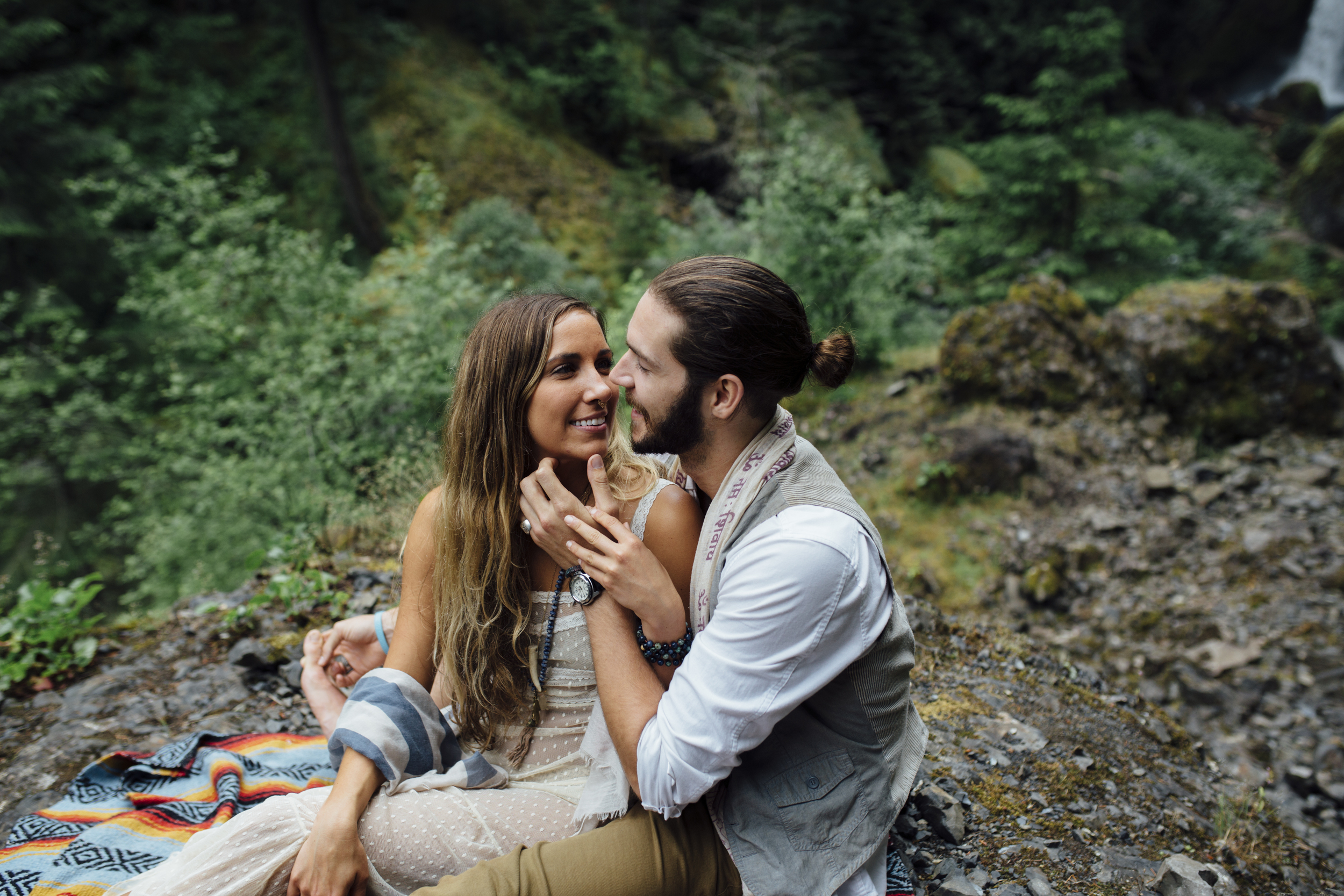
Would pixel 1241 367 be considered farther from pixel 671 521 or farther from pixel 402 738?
pixel 402 738

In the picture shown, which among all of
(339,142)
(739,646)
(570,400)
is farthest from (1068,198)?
(739,646)

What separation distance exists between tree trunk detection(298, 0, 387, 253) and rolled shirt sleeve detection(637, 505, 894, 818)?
13.3m

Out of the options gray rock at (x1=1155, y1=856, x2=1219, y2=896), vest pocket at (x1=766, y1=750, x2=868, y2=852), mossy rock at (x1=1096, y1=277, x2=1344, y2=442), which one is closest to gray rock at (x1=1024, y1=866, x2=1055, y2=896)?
gray rock at (x1=1155, y1=856, x2=1219, y2=896)

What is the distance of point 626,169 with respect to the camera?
17.4 metres

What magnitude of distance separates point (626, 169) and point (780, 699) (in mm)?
17483

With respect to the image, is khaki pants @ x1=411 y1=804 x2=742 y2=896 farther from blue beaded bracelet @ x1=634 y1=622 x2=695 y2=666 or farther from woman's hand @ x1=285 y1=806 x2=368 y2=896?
blue beaded bracelet @ x1=634 y1=622 x2=695 y2=666

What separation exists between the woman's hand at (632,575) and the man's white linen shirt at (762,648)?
13 centimetres

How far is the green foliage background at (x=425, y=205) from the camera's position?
7418mm

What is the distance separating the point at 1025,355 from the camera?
316 inches

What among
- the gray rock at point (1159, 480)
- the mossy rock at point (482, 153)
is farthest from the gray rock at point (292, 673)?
the mossy rock at point (482, 153)

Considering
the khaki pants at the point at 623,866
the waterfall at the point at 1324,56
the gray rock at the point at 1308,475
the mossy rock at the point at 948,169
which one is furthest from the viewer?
the waterfall at the point at 1324,56

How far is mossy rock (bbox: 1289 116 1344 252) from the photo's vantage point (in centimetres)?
1659

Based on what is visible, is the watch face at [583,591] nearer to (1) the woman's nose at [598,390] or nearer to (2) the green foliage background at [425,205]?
(1) the woman's nose at [598,390]

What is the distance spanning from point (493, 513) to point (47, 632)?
3454mm
